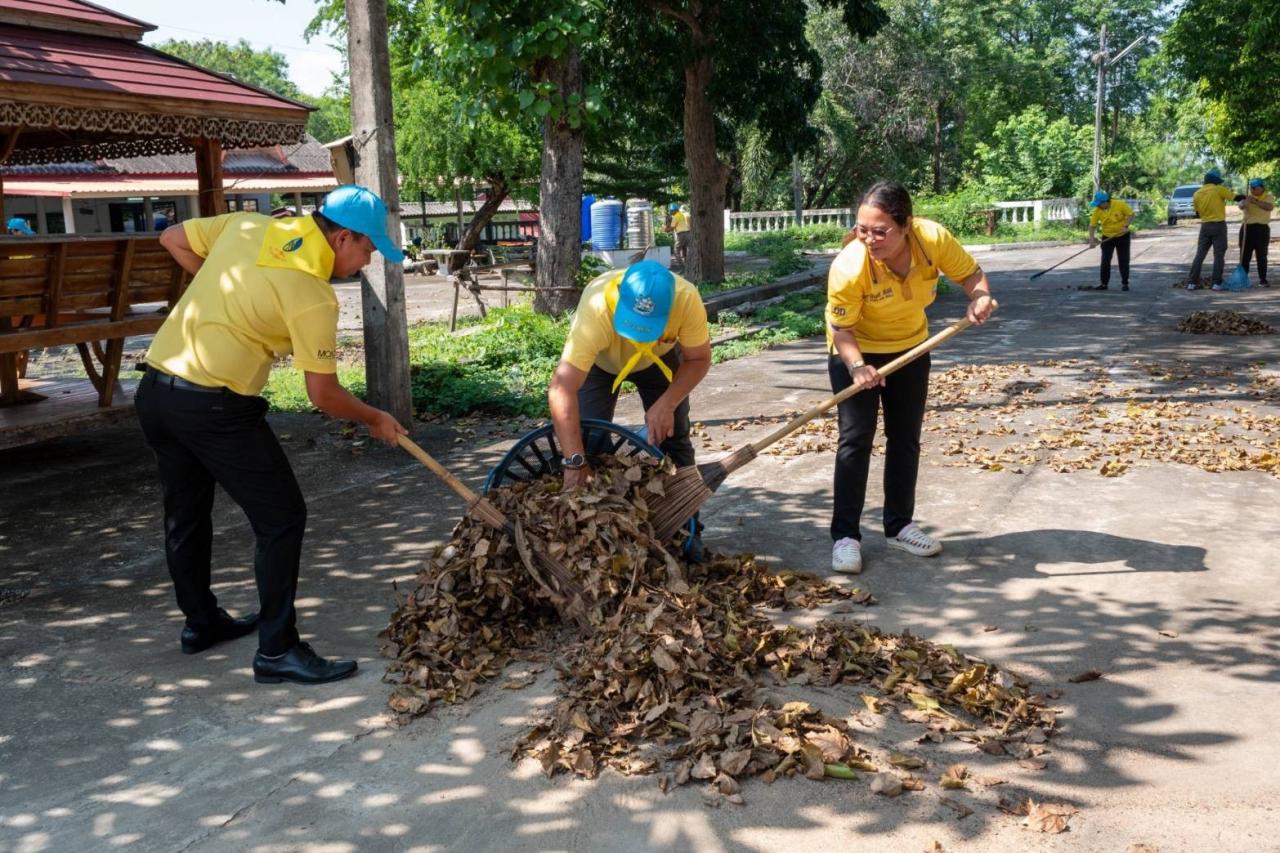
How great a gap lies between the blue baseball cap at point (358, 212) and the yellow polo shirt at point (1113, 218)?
14924mm

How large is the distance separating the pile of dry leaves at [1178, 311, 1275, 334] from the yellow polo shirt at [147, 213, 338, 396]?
36.8 feet

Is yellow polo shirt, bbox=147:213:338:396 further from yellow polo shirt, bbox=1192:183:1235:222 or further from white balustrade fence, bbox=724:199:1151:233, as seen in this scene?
white balustrade fence, bbox=724:199:1151:233

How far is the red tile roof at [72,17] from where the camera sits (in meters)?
8.12

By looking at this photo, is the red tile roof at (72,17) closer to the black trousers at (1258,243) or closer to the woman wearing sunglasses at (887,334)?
the woman wearing sunglasses at (887,334)

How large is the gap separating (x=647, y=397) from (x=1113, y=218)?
543 inches

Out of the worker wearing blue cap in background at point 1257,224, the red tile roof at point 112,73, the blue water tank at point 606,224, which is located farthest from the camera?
the blue water tank at point 606,224

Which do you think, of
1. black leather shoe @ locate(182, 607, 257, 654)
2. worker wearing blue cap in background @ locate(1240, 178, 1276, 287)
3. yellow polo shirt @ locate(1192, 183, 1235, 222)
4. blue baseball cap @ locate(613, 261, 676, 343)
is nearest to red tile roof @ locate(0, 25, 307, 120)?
black leather shoe @ locate(182, 607, 257, 654)

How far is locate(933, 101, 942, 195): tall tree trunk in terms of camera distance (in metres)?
44.1

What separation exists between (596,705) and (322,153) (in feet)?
120

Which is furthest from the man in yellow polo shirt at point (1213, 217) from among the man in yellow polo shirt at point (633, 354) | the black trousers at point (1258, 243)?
the man in yellow polo shirt at point (633, 354)

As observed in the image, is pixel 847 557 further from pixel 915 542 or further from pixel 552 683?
pixel 552 683

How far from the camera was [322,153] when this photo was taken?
37.2 meters

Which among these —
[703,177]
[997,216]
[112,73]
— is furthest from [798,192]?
[112,73]

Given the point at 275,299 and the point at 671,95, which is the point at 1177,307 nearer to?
the point at 671,95
